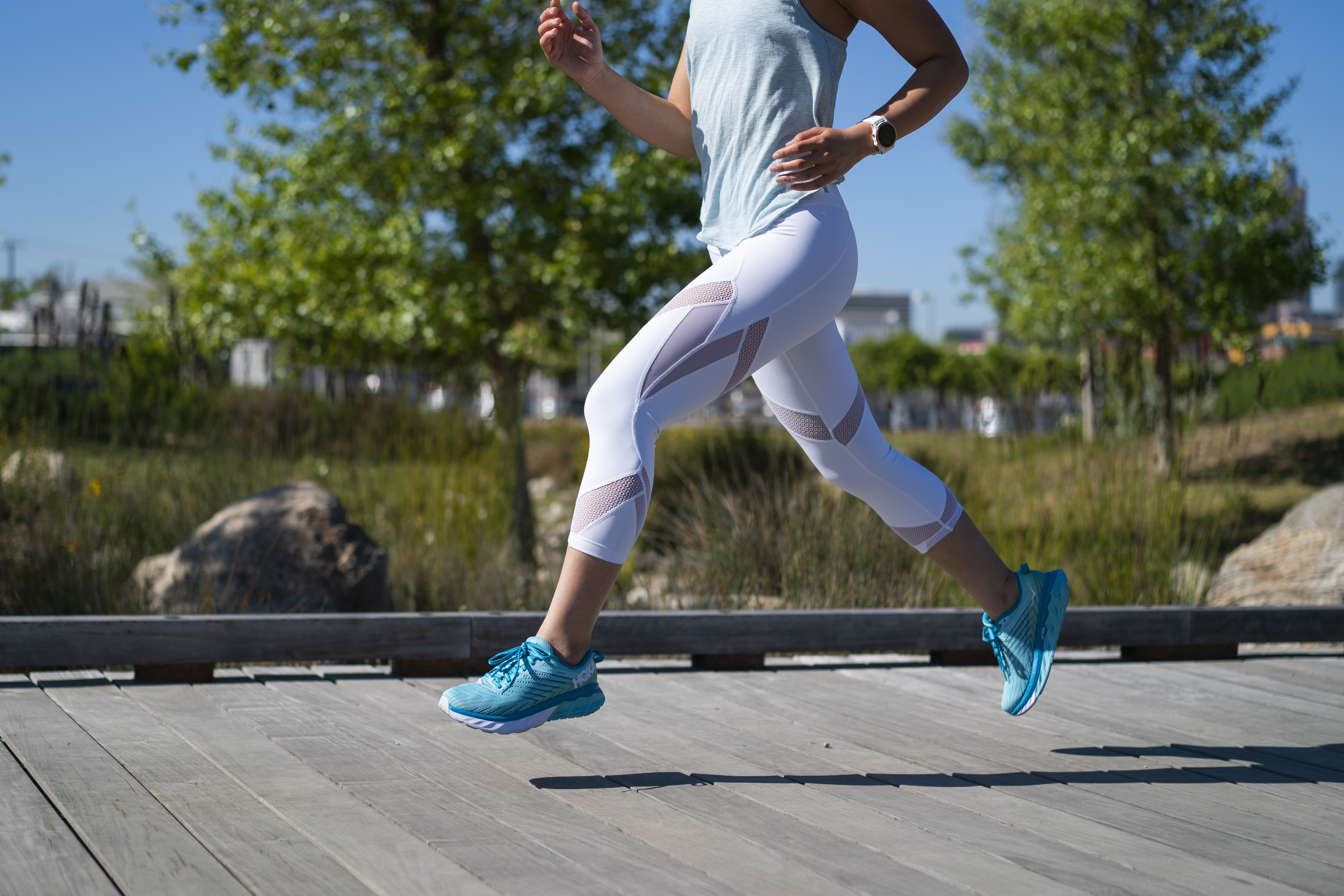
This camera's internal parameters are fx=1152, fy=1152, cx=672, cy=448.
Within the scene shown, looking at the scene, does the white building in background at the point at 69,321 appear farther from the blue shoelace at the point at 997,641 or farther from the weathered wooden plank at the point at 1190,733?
the weathered wooden plank at the point at 1190,733

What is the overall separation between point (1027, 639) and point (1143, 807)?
17.9 inches

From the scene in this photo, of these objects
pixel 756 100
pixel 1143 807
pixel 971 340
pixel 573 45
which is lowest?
pixel 1143 807

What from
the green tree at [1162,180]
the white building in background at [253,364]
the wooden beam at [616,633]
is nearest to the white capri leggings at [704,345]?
the wooden beam at [616,633]

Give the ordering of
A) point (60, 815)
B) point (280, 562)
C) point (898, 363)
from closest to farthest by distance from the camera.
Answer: point (60, 815), point (280, 562), point (898, 363)

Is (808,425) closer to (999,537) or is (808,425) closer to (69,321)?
(999,537)

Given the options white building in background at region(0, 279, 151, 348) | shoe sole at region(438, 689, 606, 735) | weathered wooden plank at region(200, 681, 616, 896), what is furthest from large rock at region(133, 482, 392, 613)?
shoe sole at region(438, 689, 606, 735)

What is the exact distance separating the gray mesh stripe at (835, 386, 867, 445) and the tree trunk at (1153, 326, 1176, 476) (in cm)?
255

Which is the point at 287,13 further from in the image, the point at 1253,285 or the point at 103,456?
the point at 1253,285

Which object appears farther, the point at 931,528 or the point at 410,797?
the point at 931,528

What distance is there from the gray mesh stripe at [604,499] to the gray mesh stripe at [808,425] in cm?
47

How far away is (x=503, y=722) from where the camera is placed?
201 cm

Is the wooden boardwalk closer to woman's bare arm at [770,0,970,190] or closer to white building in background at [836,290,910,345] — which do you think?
woman's bare arm at [770,0,970,190]

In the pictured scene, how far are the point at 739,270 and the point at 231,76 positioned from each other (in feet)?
29.4

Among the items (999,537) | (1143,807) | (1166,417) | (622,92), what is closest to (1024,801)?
(1143,807)
